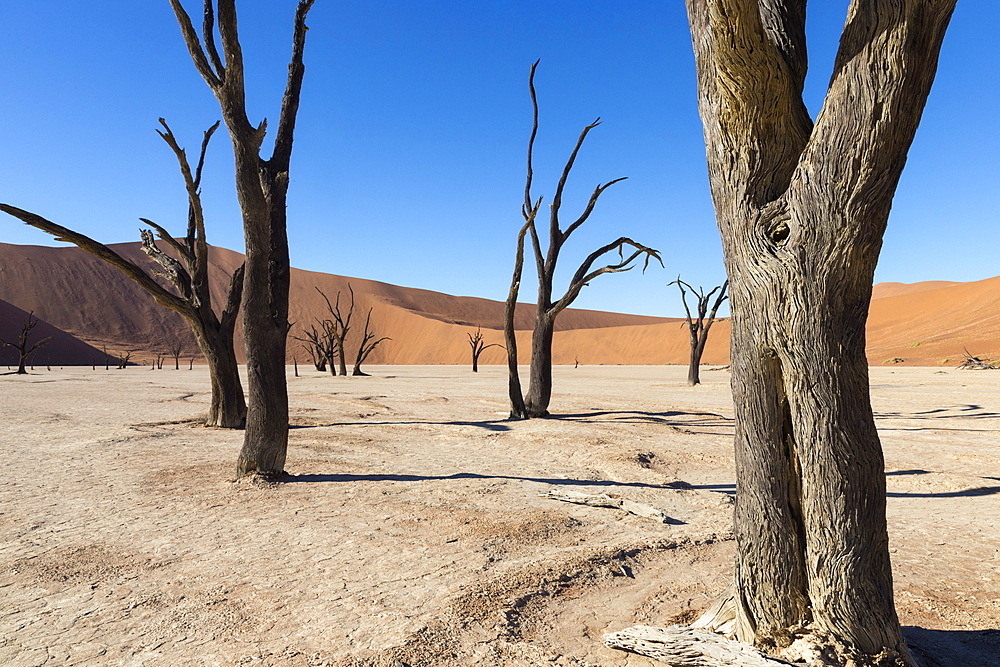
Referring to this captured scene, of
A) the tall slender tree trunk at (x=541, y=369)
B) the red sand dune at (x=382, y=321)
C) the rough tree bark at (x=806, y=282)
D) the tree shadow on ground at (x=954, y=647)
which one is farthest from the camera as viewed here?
the red sand dune at (x=382, y=321)

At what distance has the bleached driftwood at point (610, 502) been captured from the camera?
497 centimetres

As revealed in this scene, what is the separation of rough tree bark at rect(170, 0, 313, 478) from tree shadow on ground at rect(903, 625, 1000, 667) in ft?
17.3

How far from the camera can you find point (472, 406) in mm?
14352

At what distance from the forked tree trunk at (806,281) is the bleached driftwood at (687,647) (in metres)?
0.10

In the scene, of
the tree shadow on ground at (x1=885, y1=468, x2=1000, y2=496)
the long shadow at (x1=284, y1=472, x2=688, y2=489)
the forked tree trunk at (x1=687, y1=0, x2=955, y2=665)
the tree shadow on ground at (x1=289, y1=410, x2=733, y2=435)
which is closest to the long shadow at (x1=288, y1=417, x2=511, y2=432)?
the tree shadow on ground at (x1=289, y1=410, x2=733, y2=435)

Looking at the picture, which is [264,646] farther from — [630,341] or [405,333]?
[405,333]

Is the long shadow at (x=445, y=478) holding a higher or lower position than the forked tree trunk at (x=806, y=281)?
lower

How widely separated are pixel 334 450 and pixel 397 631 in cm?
533

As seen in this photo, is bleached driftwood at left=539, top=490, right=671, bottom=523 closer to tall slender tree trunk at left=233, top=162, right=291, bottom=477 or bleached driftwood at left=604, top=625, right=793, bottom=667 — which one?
bleached driftwood at left=604, top=625, right=793, bottom=667

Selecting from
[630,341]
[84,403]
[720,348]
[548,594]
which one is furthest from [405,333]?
[548,594]

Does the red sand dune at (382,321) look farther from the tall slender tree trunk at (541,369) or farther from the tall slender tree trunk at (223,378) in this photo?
the tall slender tree trunk at (223,378)

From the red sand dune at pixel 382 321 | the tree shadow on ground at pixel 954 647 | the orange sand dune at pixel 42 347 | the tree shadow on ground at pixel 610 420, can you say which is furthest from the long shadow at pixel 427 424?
the red sand dune at pixel 382 321

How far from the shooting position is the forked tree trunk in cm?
219

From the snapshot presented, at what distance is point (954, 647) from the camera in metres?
2.76
